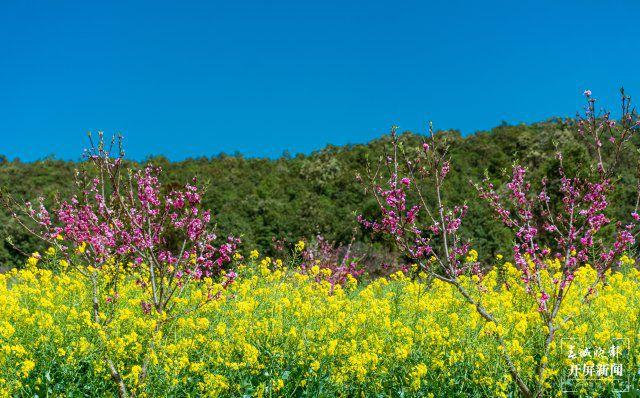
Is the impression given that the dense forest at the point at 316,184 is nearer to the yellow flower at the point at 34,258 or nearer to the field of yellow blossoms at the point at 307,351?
the yellow flower at the point at 34,258

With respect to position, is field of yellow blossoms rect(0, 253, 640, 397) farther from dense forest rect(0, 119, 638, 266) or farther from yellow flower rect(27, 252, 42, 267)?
dense forest rect(0, 119, 638, 266)

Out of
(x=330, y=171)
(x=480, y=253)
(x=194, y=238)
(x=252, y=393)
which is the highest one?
(x=330, y=171)

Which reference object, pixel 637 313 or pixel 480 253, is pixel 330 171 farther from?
pixel 637 313

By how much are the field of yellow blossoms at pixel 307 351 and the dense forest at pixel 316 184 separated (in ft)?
43.1

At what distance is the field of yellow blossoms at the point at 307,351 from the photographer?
6.04 meters

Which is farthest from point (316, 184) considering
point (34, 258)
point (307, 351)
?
point (307, 351)

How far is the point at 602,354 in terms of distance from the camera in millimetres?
6203

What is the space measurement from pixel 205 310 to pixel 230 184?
105 feet

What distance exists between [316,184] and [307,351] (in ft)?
115

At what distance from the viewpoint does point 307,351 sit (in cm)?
655

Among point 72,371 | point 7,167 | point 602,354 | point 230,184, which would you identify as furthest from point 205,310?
point 7,167

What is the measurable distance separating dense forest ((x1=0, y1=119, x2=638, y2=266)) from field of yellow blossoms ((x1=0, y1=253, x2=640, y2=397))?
13.1 m

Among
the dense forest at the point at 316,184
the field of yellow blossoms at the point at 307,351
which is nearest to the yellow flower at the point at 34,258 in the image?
the field of yellow blossoms at the point at 307,351

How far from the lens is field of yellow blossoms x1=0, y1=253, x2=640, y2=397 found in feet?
19.8
